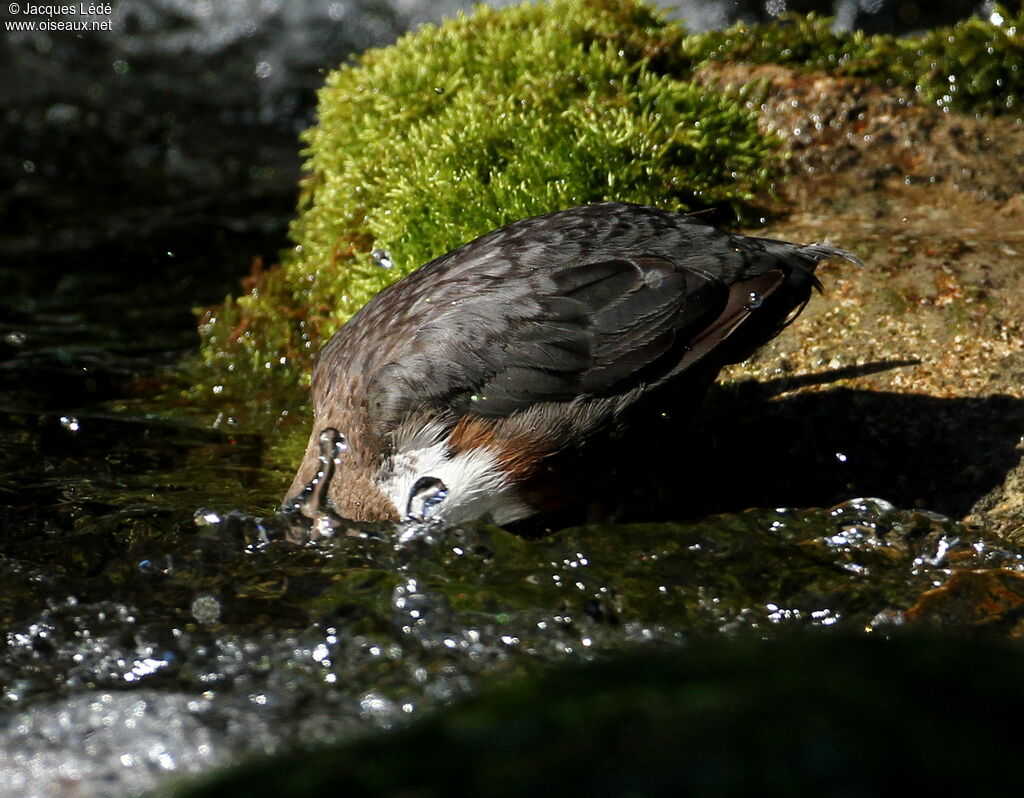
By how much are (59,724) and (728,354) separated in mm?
2489

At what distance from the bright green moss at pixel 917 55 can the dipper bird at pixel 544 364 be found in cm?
253

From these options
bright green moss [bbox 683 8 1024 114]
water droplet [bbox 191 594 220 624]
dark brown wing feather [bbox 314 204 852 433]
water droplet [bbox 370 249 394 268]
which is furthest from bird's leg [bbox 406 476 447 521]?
bright green moss [bbox 683 8 1024 114]

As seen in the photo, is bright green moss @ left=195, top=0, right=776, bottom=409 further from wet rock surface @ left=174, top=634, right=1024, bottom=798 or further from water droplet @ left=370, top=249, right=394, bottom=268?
wet rock surface @ left=174, top=634, right=1024, bottom=798

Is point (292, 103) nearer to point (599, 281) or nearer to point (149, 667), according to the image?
point (599, 281)

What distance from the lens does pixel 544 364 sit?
4.04 metres

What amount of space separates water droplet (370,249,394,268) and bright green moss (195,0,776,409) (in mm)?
48

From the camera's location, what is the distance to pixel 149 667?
3387 millimetres

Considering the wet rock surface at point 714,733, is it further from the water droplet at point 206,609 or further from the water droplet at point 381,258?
the water droplet at point 381,258

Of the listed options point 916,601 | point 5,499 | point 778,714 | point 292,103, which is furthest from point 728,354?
point 292,103

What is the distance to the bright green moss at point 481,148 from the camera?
18.6 ft

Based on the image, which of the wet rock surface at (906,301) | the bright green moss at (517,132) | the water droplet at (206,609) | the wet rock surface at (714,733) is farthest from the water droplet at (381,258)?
the wet rock surface at (714,733)

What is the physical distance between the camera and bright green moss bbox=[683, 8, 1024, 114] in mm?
6180

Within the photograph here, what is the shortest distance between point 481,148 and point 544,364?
7.05ft

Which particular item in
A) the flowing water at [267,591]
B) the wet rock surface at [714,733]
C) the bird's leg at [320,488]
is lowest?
the flowing water at [267,591]
